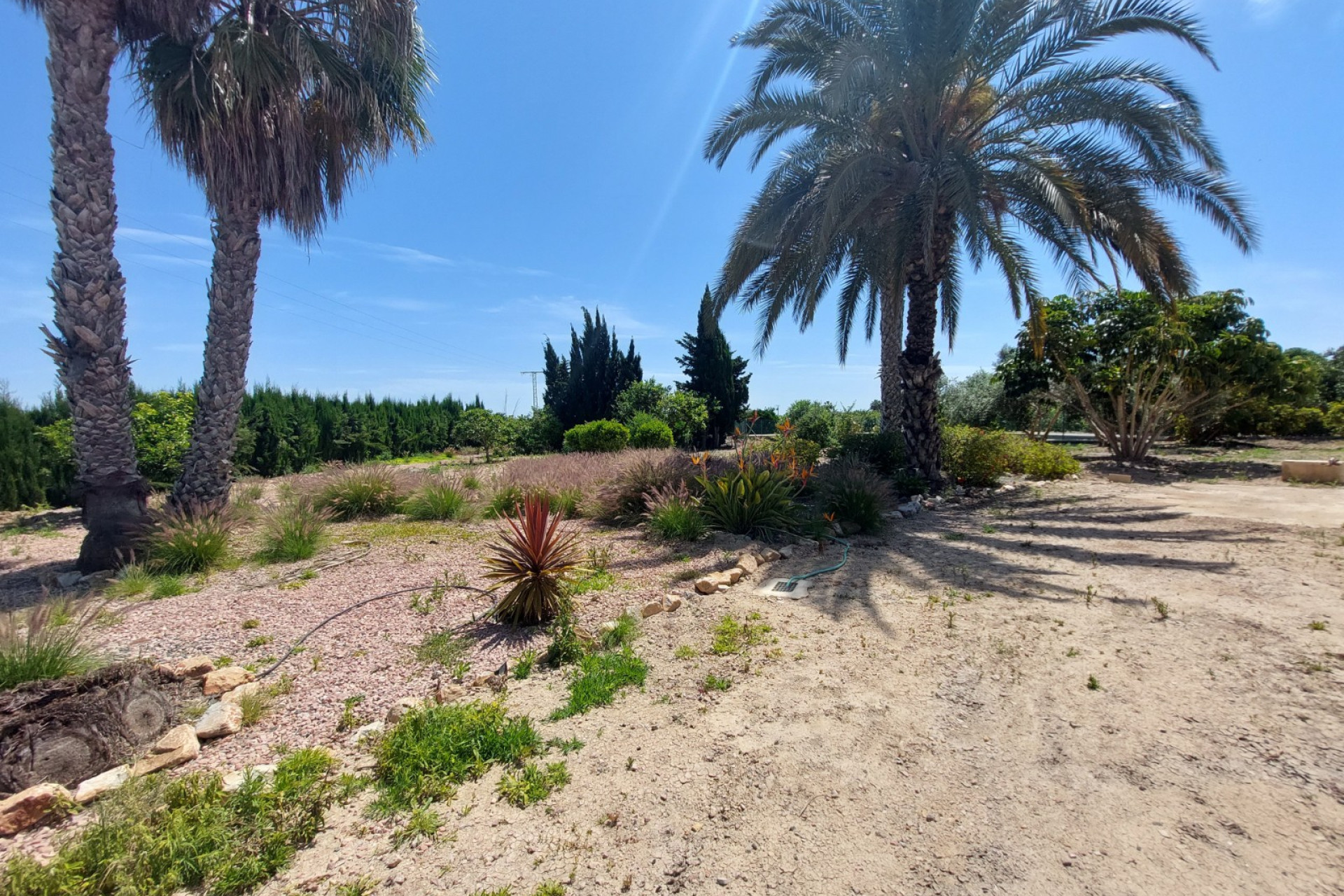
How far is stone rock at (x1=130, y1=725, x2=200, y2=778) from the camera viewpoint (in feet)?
8.43

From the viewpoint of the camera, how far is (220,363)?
24.8ft

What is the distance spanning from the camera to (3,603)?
16.2 ft

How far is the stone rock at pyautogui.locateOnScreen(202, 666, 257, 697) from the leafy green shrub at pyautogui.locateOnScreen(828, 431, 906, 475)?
9140 mm

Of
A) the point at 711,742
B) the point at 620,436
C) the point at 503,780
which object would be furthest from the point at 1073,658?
the point at 620,436

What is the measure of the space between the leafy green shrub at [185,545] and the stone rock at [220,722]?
3.59m

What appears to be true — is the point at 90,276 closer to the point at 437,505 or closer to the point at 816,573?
the point at 437,505

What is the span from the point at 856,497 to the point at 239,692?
6.43m

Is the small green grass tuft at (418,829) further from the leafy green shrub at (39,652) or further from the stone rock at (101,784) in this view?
the leafy green shrub at (39,652)

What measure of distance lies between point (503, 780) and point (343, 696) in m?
1.44

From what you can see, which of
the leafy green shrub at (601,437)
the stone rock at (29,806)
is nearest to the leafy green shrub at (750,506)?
the stone rock at (29,806)

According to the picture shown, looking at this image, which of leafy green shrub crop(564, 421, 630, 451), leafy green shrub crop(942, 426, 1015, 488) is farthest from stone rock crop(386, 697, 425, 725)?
leafy green shrub crop(564, 421, 630, 451)

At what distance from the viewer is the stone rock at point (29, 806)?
2184 mm

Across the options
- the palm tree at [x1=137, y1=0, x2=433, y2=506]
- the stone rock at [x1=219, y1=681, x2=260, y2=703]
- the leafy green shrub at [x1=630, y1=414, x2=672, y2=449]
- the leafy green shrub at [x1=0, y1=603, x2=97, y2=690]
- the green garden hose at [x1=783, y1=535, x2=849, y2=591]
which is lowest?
the stone rock at [x1=219, y1=681, x2=260, y2=703]

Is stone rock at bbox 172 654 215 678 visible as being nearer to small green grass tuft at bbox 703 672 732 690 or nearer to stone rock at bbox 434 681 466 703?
stone rock at bbox 434 681 466 703
